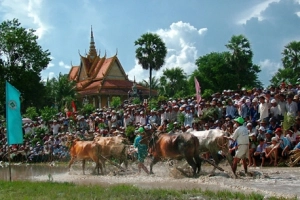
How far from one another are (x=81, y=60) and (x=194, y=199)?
5647 centimetres

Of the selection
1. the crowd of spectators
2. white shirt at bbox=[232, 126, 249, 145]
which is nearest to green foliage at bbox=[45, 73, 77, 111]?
the crowd of spectators

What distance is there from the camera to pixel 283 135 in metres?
15.0

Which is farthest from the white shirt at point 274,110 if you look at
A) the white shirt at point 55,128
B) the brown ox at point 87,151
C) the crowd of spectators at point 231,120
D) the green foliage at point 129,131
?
the white shirt at point 55,128

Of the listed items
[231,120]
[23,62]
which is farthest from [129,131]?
[23,62]

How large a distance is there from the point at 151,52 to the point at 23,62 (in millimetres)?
14088

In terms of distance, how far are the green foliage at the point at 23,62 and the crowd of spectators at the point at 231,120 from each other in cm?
1694

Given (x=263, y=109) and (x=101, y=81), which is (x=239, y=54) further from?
(x=263, y=109)

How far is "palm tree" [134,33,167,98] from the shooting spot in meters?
46.8

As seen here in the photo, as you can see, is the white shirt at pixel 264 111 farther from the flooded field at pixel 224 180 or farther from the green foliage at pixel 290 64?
the green foliage at pixel 290 64

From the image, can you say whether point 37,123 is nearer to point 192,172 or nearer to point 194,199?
point 192,172

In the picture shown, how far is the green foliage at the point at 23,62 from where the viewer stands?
41469 millimetres

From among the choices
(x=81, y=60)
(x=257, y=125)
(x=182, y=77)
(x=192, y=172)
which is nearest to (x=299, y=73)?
(x=182, y=77)

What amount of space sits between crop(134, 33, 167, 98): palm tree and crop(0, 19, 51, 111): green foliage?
10.4 meters

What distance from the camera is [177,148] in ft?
44.7
